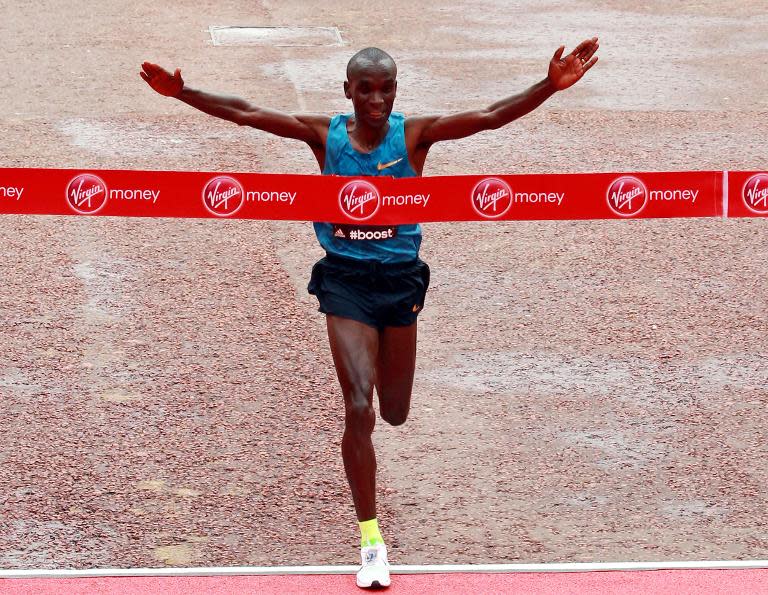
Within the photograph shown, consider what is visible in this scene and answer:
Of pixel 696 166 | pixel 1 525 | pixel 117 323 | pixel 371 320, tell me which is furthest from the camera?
pixel 696 166

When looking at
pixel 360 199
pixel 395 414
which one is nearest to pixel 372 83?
pixel 360 199

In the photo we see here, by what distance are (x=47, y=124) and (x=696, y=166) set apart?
22.0ft

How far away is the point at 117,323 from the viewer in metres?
10.3

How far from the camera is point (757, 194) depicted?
8.16 metres

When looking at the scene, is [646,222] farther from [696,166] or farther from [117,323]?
[117,323]

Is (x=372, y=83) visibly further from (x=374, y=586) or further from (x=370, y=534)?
(x=374, y=586)

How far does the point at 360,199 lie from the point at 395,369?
2.75ft

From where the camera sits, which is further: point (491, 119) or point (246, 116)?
point (246, 116)

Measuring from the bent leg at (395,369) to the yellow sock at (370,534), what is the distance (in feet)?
2.30

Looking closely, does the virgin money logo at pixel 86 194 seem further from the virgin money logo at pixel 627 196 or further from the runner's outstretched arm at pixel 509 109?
the virgin money logo at pixel 627 196

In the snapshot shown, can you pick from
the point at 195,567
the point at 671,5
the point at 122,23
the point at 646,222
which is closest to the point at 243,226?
the point at 646,222

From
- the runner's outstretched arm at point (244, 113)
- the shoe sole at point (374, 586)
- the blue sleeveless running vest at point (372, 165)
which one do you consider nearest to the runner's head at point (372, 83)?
the blue sleeveless running vest at point (372, 165)

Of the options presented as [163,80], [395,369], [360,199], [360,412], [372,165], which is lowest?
[360,412]

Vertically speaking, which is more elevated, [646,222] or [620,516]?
[646,222]
